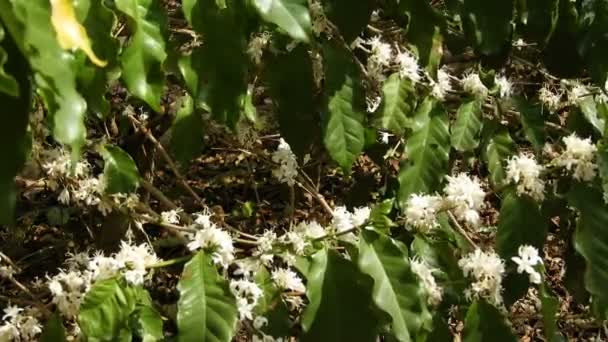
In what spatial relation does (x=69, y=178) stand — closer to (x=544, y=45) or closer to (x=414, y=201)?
(x=414, y=201)

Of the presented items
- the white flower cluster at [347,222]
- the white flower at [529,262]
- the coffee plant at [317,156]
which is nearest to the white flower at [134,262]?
the coffee plant at [317,156]

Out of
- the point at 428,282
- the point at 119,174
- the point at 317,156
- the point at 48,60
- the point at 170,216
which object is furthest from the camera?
the point at 317,156

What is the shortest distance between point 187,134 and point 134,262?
512mm

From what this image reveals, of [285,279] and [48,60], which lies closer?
[48,60]

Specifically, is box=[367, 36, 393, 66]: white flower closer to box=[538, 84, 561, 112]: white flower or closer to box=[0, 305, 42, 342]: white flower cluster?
box=[538, 84, 561, 112]: white flower

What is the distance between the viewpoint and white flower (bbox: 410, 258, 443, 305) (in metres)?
1.83

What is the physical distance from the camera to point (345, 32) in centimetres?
192

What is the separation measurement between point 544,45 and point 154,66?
Answer: 44.1 inches

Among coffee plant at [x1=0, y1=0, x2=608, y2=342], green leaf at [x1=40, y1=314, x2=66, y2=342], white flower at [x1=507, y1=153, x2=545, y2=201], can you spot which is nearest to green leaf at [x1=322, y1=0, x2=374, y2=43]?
coffee plant at [x1=0, y1=0, x2=608, y2=342]

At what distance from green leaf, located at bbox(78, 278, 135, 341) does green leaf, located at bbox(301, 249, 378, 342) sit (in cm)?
33

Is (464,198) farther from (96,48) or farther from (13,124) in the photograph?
(13,124)

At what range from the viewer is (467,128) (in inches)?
85.4

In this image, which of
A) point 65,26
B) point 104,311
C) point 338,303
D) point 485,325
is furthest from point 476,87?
point 65,26

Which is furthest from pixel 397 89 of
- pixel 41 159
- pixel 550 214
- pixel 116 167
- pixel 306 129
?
pixel 41 159
